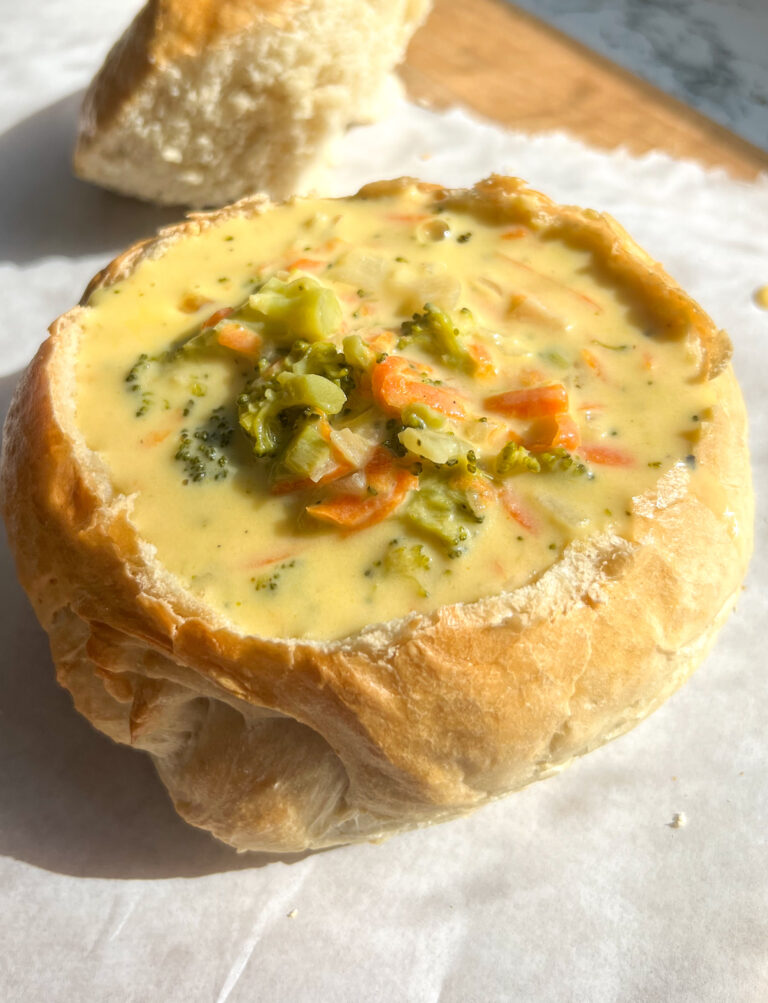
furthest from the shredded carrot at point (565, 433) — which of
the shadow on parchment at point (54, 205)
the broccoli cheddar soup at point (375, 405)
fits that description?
the shadow on parchment at point (54, 205)

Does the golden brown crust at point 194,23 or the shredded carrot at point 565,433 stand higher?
the golden brown crust at point 194,23

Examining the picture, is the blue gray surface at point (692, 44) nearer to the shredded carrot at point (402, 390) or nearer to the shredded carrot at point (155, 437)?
the shredded carrot at point (402, 390)

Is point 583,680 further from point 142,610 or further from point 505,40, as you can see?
point 505,40

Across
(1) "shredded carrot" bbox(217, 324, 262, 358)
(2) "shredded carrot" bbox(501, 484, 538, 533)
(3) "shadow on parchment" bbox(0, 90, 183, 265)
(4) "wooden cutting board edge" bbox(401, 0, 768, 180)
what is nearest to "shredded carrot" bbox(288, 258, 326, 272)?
(1) "shredded carrot" bbox(217, 324, 262, 358)

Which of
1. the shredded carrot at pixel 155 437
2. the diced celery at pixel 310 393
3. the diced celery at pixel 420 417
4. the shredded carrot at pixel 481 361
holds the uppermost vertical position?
the diced celery at pixel 310 393

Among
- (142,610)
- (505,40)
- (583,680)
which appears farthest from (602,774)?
(505,40)

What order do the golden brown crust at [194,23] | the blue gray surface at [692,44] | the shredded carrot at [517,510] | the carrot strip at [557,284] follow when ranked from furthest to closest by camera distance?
the blue gray surface at [692,44] < the golden brown crust at [194,23] < the carrot strip at [557,284] < the shredded carrot at [517,510]

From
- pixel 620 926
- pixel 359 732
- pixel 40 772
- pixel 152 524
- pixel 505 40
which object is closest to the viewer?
pixel 359 732

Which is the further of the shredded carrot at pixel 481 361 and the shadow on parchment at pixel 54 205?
the shadow on parchment at pixel 54 205
